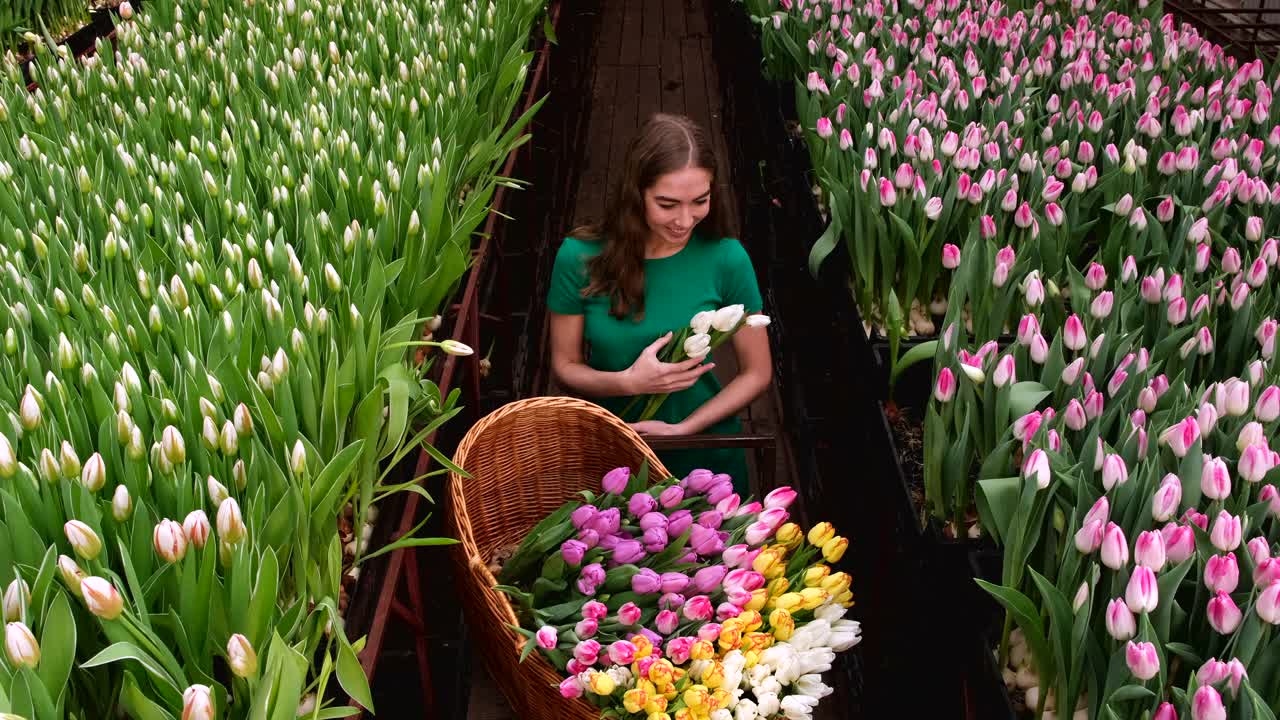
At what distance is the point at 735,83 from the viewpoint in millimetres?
4430

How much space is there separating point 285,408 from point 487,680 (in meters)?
0.69

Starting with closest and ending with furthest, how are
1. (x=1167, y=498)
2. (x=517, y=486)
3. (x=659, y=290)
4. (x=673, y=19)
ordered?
(x=1167, y=498) → (x=517, y=486) → (x=659, y=290) → (x=673, y=19)

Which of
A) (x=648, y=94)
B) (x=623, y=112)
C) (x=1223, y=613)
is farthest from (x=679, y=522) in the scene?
(x=648, y=94)

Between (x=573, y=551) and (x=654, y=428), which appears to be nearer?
(x=573, y=551)

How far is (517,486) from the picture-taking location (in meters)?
1.68

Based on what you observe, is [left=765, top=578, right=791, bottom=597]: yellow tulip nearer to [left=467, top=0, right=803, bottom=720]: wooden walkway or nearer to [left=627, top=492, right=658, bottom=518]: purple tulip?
[left=627, top=492, right=658, bottom=518]: purple tulip

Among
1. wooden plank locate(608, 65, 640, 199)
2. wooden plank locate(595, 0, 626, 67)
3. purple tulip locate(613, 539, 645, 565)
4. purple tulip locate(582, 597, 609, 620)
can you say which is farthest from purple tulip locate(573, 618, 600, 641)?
wooden plank locate(595, 0, 626, 67)

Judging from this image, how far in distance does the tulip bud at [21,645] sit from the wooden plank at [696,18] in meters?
5.97

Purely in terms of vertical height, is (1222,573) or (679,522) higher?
(1222,573)

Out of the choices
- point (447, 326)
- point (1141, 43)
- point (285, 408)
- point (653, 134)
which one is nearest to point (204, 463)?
point (285, 408)

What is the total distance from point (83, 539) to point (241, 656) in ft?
0.55

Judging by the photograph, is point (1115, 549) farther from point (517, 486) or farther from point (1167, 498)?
point (517, 486)

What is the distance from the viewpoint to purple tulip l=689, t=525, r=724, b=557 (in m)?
1.29

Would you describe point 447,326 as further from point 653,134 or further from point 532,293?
point 532,293
